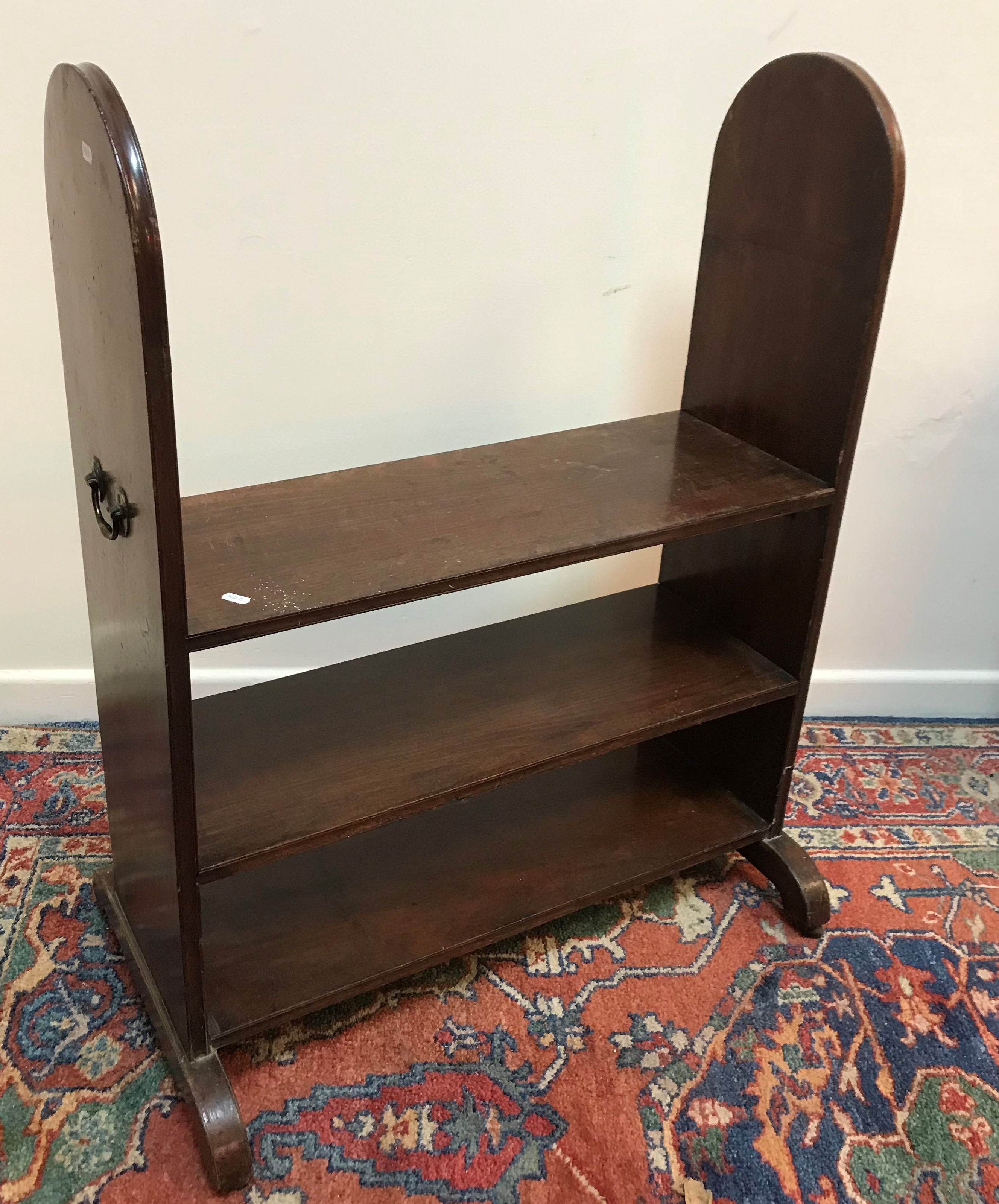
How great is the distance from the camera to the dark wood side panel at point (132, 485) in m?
0.91

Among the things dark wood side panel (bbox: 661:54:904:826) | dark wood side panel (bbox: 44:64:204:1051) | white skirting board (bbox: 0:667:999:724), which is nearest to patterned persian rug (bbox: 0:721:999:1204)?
dark wood side panel (bbox: 44:64:204:1051)

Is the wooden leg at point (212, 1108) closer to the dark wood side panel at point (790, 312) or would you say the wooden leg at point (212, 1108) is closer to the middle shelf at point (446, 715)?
the middle shelf at point (446, 715)

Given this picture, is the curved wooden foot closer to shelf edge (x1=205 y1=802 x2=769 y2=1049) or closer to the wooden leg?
shelf edge (x1=205 y1=802 x2=769 y2=1049)

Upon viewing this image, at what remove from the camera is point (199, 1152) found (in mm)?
1334

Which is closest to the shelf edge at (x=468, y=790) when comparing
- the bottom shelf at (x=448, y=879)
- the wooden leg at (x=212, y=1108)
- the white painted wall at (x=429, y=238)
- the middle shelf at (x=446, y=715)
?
the middle shelf at (x=446, y=715)

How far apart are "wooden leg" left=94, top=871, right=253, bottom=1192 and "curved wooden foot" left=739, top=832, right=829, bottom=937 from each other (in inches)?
34.0

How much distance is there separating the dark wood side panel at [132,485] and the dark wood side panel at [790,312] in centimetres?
82

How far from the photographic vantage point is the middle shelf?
51.8 inches

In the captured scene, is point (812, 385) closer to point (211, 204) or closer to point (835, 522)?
Result: point (835, 522)

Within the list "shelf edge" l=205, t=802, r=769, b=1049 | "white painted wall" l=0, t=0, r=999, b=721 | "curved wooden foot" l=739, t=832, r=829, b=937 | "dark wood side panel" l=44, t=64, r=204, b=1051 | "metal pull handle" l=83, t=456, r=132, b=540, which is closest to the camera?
"dark wood side panel" l=44, t=64, r=204, b=1051

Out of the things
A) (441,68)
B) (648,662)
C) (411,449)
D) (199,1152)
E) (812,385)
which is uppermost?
(441,68)

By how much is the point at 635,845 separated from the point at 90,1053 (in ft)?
2.64

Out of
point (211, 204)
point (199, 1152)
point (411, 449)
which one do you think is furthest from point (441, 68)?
point (199, 1152)

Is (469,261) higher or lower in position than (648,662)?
higher
